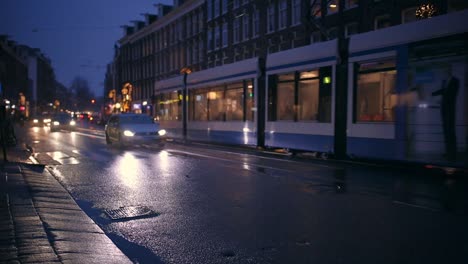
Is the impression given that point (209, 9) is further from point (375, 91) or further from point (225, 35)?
point (375, 91)

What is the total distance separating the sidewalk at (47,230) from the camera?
541 centimetres

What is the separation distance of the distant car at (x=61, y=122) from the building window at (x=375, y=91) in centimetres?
3657

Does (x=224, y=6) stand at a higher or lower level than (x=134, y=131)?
higher

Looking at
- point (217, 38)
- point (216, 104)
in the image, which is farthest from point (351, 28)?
point (217, 38)

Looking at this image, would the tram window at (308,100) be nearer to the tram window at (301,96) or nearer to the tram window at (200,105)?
the tram window at (301,96)

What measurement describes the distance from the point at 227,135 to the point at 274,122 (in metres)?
3.77

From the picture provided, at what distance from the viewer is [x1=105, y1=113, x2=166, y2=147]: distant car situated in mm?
21484

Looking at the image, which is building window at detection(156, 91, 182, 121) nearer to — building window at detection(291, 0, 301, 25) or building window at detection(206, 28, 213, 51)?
building window at detection(291, 0, 301, 25)

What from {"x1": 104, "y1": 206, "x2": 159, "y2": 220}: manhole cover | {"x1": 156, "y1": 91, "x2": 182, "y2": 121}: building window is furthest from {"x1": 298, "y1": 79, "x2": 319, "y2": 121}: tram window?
{"x1": 156, "y1": 91, "x2": 182, "y2": 121}: building window

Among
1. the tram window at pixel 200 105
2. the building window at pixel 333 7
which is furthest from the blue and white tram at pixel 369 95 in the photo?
the building window at pixel 333 7

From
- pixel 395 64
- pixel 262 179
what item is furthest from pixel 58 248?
pixel 395 64

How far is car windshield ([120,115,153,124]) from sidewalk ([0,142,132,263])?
12.4 meters

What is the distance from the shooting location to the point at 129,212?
26.2 feet

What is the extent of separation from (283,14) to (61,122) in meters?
22.9
